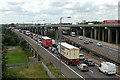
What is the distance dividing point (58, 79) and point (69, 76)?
3493mm

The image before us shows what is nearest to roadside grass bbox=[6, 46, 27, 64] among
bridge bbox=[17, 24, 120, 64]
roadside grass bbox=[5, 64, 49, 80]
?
bridge bbox=[17, 24, 120, 64]

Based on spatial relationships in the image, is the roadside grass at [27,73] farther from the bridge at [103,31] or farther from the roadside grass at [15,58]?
the bridge at [103,31]

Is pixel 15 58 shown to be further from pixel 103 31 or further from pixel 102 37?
pixel 102 37

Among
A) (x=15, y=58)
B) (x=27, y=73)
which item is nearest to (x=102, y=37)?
(x=15, y=58)

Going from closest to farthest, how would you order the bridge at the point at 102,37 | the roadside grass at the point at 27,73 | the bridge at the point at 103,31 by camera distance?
Result: the roadside grass at the point at 27,73 < the bridge at the point at 102,37 < the bridge at the point at 103,31

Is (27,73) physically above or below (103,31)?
below

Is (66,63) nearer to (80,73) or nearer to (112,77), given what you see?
(80,73)

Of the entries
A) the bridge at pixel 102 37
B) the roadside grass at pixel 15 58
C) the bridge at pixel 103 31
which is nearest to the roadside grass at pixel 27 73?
the bridge at pixel 102 37

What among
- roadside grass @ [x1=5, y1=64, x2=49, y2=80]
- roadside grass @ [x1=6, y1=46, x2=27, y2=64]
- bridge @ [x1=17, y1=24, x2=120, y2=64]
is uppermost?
bridge @ [x1=17, y1=24, x2=120, y2=64]

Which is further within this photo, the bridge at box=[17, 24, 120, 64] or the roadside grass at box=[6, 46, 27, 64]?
the roadside grass at box=[6, 46, 27, 64]

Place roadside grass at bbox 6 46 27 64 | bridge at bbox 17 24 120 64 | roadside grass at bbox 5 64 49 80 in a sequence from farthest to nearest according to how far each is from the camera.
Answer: roadside grass at bbox 6 46 27 64, bridge at bbox 17 24 120 64, roadside grass at bbox 5 64 49 80

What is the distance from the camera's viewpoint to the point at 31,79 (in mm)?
22609

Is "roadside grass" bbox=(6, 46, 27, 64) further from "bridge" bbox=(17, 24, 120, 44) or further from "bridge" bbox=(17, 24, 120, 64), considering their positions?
"bridge" bbox=(17, 24, 120, 44)

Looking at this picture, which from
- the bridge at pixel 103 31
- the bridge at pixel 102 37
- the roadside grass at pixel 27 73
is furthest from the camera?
the bridge at pixel 103 31
